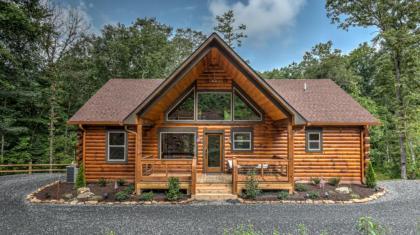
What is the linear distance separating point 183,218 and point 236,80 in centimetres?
591

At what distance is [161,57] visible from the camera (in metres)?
21.7

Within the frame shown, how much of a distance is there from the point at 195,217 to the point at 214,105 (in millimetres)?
5228

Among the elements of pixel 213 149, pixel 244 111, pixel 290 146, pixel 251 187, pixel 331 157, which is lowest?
pixel 251 187

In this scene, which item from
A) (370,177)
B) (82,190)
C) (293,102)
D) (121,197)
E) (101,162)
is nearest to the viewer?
(121,197)

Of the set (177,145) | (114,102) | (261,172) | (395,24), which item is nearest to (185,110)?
(177,145)

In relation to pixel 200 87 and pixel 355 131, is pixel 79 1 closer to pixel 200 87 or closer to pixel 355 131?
pixel 200 87

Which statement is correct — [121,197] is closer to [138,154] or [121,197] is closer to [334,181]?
[138,154]

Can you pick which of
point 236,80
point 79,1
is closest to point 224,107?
point 236,80

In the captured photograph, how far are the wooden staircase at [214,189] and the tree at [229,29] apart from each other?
20.3 metres

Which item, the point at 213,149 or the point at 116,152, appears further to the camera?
the point at 213,149

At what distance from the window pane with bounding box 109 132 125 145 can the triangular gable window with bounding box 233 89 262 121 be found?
500 centimetres

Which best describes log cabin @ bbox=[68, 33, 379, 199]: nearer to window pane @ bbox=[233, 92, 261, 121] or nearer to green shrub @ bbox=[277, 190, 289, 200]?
window pane @ bbox=[233, 92, 261, 121]

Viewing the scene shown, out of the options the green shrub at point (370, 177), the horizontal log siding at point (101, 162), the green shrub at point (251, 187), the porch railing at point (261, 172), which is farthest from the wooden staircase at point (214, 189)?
the green shrub at point (370, 177)

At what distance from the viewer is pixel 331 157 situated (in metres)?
10.3
